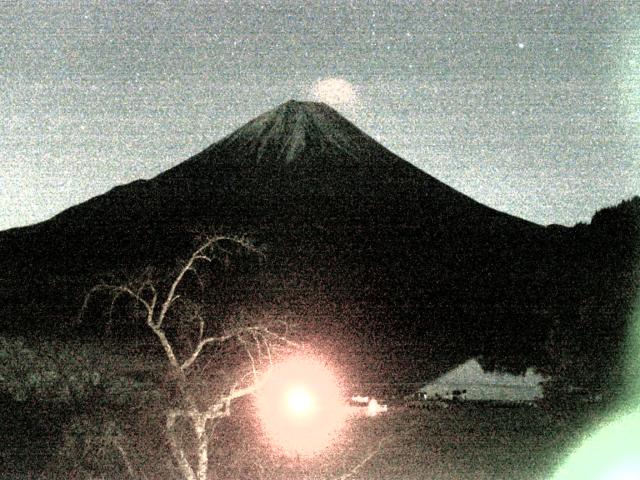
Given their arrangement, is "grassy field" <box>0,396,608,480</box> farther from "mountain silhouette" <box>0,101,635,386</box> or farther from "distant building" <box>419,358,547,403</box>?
"mountain silhouette" <box>0,101,635,386</box>

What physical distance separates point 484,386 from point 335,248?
6625cm

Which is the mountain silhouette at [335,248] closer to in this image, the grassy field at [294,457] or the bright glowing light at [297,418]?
the grassy field at [294,457]

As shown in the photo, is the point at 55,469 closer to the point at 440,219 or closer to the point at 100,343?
the point at 100,343

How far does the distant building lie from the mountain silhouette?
2.34m

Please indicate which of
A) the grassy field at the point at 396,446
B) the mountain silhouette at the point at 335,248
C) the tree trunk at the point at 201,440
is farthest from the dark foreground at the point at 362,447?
the mountain silhouette at the point at 335,248

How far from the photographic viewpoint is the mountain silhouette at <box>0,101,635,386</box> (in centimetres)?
6619

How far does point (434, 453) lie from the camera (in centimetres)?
2548

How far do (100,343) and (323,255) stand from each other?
5654cm

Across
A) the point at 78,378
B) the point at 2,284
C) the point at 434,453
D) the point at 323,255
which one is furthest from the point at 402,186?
the point at 434,453

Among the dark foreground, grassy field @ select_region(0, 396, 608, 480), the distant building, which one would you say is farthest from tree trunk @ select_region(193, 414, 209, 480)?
the distant building

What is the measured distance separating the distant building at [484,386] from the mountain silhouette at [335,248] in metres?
2.34

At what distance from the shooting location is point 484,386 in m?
42.9

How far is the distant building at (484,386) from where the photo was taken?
38.7 meters

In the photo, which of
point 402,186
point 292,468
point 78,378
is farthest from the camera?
point 402,186
